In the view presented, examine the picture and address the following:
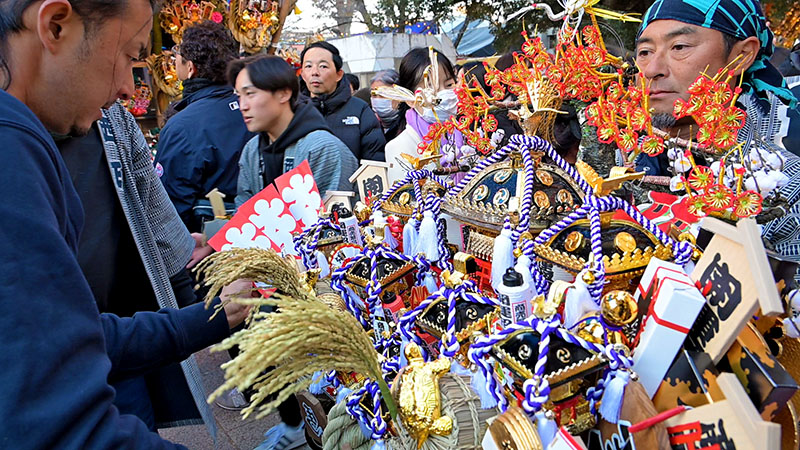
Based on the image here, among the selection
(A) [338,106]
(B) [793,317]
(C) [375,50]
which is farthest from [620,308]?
(C) [375,50]

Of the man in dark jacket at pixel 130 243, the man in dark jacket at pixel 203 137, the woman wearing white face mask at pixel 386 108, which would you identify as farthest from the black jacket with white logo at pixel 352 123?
the man in dark jacket at pixel 130 243

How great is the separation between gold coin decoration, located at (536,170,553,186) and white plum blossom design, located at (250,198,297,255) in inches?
32.7

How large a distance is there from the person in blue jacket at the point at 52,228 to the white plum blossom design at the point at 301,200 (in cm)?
73

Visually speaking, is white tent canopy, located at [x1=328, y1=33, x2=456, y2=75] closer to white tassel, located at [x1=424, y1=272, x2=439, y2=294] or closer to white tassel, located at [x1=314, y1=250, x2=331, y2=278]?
white tassel, located at [x1=314, y1=250, x2=331, y2=278]

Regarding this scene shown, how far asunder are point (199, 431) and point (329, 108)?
2.23 metres

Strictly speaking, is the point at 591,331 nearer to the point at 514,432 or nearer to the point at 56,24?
the point at 514,432

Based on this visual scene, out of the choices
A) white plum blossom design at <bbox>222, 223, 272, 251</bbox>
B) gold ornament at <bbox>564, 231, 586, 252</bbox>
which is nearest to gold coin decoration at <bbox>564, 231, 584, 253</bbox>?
gold ornament at <bbox>564, 231, 586, 252</bbox>

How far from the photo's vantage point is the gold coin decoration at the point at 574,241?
96 cm

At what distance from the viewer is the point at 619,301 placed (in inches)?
31.3

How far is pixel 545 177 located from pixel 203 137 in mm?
2362

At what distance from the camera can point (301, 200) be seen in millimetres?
1695

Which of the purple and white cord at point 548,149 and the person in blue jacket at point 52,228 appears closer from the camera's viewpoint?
the person in blue jacket at point 52,228

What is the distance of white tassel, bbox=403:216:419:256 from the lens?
134cm

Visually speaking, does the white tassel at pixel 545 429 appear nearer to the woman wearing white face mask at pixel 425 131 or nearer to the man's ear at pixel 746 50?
the woman wearing white face mask at pixel 425 131
